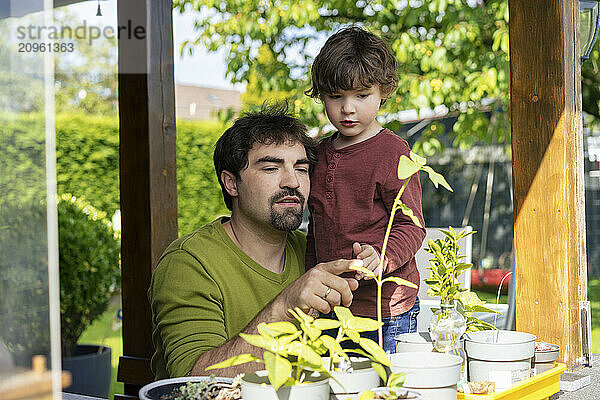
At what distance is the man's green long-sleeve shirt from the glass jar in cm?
54

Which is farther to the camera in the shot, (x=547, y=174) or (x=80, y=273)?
(x=80, y=273)

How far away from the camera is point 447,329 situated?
1.32m

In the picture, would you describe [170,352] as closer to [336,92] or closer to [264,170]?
[264,170]

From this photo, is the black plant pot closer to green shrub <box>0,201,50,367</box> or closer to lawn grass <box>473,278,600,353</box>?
green shrub <box>0,201,50,367</box>

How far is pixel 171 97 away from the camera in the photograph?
93.4 inches

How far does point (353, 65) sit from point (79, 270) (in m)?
3.38

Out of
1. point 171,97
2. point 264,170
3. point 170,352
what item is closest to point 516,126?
point 264,170

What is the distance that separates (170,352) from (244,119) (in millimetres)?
736

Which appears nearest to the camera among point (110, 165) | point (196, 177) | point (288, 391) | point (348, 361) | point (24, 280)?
point (24, 280)

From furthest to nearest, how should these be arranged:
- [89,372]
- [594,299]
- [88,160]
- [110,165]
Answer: [594,299] < [110,165] < [88,160] < [89,372]

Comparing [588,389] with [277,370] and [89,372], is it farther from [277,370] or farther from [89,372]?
[89,372]

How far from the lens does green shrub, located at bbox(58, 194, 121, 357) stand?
4.57m

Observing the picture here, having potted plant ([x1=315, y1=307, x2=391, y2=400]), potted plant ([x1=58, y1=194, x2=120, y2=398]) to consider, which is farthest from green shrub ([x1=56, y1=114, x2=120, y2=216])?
potted plant ([x1=315, y1=307, x2=391, y2=400])

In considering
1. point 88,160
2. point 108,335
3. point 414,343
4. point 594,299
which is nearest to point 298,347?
point 414,343
